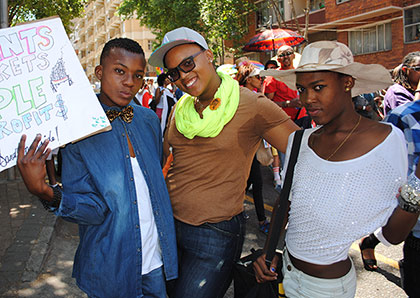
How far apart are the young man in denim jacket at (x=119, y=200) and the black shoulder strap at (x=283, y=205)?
0.53 m

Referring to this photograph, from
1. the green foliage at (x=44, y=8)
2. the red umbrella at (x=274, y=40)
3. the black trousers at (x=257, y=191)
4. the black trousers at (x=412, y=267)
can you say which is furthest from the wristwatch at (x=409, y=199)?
the green foliage at (x=44, y=8)

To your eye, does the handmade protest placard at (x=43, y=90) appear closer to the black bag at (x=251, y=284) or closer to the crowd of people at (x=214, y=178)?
the crowd of people at (x=214, y=178)

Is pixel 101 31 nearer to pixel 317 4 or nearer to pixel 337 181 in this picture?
pixel 317 4

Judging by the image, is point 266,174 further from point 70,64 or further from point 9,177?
point 70,64

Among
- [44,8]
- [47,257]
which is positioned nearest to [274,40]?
[44,8]

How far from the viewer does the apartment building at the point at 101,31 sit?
2077 inches

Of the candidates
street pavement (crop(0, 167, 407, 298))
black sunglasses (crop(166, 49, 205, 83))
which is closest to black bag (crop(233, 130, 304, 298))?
black sunglasses (crop(166, 49, 205, 83))

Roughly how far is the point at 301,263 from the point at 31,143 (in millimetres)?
1395

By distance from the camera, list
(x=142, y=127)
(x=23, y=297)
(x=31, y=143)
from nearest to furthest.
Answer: (x=31, y=143) < (x=142, y=127) < (x=23, y=297)

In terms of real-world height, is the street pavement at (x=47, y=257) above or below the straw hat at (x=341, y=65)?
below

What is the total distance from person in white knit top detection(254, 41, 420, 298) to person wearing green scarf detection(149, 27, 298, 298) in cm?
30

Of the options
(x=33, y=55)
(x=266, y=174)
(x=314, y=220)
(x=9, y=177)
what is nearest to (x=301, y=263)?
(x=314, y=220)

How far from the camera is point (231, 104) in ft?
7.23

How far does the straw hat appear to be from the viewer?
1823 millimetres
